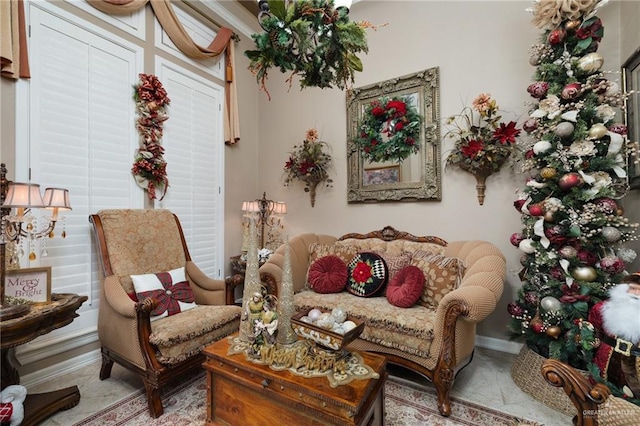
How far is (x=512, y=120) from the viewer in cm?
264

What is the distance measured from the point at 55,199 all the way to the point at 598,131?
3434 mm

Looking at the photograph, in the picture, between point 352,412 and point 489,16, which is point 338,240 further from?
point 489,16

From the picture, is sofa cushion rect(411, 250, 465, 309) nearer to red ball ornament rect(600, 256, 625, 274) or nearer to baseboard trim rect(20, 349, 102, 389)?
red ball ornament rect(600, 256, 625, 274)

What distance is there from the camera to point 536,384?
6.48 feet

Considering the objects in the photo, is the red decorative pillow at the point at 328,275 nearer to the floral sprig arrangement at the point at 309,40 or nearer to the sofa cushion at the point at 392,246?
the sofa cushion at the point at 392,246

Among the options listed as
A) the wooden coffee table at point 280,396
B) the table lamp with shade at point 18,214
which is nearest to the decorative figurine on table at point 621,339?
the wooden coffee table at point 280,396

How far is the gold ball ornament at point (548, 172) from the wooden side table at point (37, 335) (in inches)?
125

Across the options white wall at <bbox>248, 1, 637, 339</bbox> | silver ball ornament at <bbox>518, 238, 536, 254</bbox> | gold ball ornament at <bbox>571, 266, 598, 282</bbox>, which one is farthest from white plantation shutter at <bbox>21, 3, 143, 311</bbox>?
gold ball ornament at <bbox>571, 266, 598, 282</bbox>

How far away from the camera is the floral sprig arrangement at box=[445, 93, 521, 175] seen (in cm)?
254

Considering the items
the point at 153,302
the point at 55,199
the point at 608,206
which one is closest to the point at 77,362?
the point at 153,302

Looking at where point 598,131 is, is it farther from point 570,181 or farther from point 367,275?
point 367,275

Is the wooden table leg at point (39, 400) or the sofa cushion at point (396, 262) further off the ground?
the sofa cushion at point (396, 262)

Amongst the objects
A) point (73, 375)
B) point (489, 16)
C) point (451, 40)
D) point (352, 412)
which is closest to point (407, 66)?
point (451, 40)

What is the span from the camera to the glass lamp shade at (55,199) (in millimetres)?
1847
